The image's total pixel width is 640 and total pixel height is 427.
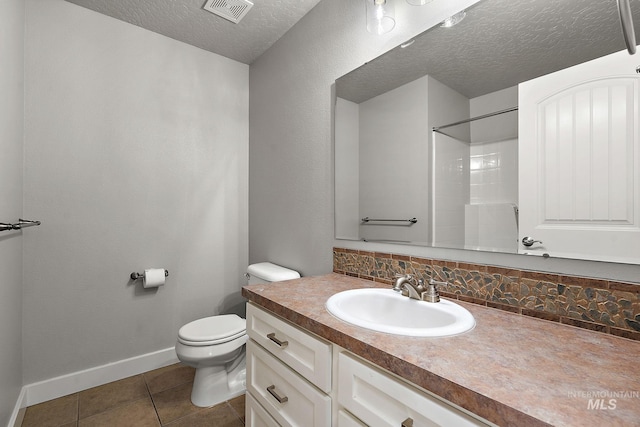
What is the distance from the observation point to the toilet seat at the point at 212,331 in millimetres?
1688

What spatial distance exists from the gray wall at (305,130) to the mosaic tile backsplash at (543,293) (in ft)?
0.18

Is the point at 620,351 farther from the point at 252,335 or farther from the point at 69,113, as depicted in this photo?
the point at 69,113

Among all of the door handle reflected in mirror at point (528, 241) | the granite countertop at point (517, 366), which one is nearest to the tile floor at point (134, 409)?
the granite countertop at point (517, 366)

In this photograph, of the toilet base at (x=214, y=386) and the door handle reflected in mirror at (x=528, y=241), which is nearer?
the door handle reflected in mirror at (x=528, y=241)

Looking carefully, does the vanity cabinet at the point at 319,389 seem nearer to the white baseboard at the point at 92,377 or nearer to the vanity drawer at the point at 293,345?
the vanity drawer at the point at 293,345

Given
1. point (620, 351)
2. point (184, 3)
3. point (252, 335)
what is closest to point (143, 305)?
point (252, 335)

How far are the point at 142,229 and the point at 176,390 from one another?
1099 millimetres

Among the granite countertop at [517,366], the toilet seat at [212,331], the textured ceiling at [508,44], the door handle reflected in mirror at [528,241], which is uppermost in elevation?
the textured ceiling at [508,44]

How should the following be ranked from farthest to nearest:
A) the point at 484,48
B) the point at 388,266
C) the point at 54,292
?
the point at 54,292 → the point at 388,266 → the point at 484,48

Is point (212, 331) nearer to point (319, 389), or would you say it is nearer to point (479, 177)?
point (319, 389)

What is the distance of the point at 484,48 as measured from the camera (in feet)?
3.73

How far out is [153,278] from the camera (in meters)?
2.06

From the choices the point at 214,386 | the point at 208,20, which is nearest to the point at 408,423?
the point at 214,386

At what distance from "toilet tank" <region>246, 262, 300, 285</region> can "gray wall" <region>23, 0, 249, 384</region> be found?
511mm
